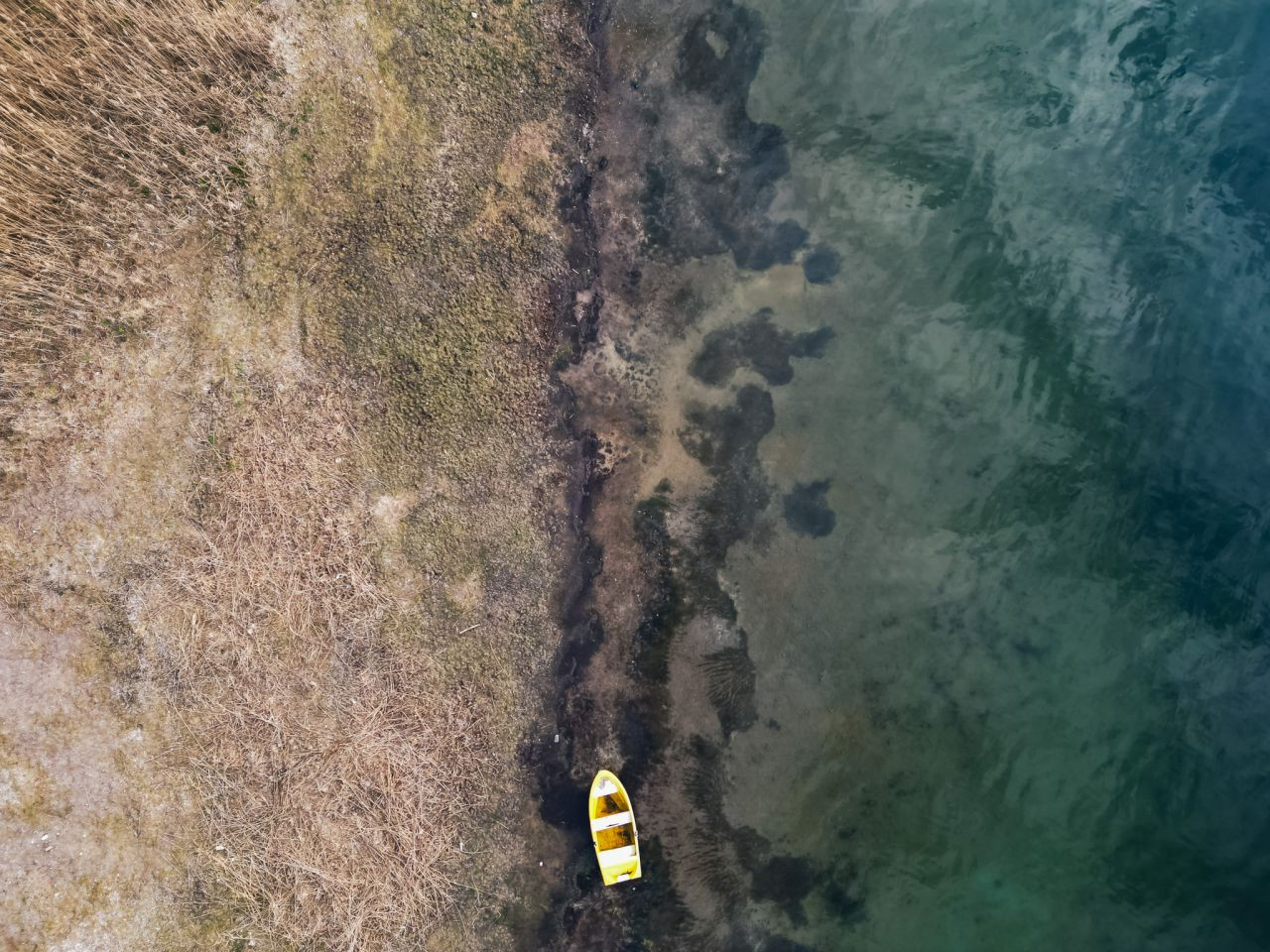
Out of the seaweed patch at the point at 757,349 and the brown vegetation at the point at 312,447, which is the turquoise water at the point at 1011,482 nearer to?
the seaweed patch at the point at 757,349

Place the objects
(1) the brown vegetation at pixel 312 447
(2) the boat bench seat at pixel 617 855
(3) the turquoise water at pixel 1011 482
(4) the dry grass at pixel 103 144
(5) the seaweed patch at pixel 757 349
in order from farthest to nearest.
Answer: (5) the seaweed patch at pixel 757 349, (3) the turquoise water at pixel 1011 482, (2) the boat bench seat at pixel 617 855, (1) the brown vegetation at pixel 312 447, (4) the dry grass at pixel 103 144

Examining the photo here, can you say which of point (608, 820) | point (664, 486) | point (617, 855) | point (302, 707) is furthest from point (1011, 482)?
point (302, 707)

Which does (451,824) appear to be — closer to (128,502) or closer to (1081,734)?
(128,502)

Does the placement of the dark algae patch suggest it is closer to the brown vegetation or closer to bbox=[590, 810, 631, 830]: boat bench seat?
the brown vegetation

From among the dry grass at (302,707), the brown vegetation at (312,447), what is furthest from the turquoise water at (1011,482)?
the dry grass at (302,707)

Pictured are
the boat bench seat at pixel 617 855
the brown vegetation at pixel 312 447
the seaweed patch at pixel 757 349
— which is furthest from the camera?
the seaweed patch at pixel 757 349

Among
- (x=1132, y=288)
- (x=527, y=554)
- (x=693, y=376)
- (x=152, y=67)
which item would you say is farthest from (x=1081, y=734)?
(x=152, y=67)

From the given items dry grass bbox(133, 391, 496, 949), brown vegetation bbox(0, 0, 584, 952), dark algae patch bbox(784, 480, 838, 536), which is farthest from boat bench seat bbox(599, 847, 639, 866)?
dark algae patch bbox(784, 480, 838, 536)
